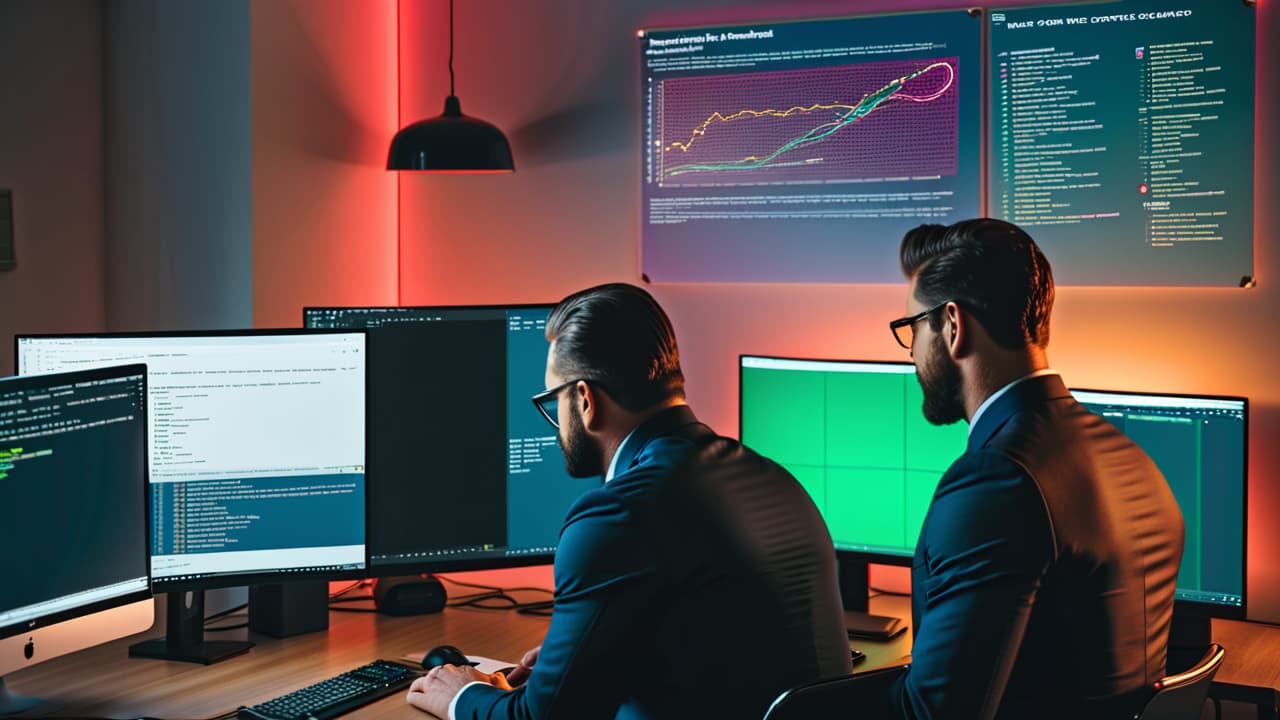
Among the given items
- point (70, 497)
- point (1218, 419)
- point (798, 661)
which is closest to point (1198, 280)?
point (1218, 419)

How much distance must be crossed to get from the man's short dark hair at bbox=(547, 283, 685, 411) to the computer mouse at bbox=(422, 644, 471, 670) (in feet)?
2.27

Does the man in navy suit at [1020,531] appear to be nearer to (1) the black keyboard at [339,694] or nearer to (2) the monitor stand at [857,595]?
(2) the monitor stand at [857,595]

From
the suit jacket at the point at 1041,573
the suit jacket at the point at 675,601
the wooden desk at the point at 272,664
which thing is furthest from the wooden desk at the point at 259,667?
the suit jacket at the point at 1041,573

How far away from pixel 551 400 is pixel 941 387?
23.4 inches

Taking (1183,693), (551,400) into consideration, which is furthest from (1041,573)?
(551,400)

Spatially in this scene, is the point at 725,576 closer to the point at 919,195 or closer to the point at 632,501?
the point at 632,501

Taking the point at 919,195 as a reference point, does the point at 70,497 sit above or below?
below

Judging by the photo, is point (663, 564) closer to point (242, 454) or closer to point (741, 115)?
point (242, 454)

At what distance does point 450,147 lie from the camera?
3.04m

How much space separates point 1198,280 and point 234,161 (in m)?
2.04

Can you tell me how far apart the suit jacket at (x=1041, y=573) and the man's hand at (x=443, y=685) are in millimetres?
760

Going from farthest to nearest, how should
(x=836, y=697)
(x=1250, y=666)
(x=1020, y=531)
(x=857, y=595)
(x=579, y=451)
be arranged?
(x=857, y=595) → (x=1250, y=666) → (x=579, y=451) → (x=836, y=697) → (x=1020, y=531)

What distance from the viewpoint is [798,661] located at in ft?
6.40

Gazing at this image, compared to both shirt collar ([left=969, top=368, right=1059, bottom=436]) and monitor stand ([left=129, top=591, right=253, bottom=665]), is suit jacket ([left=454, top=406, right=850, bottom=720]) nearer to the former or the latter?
shirt collar ([left=969, top=368, right=1059, bottom=436])
